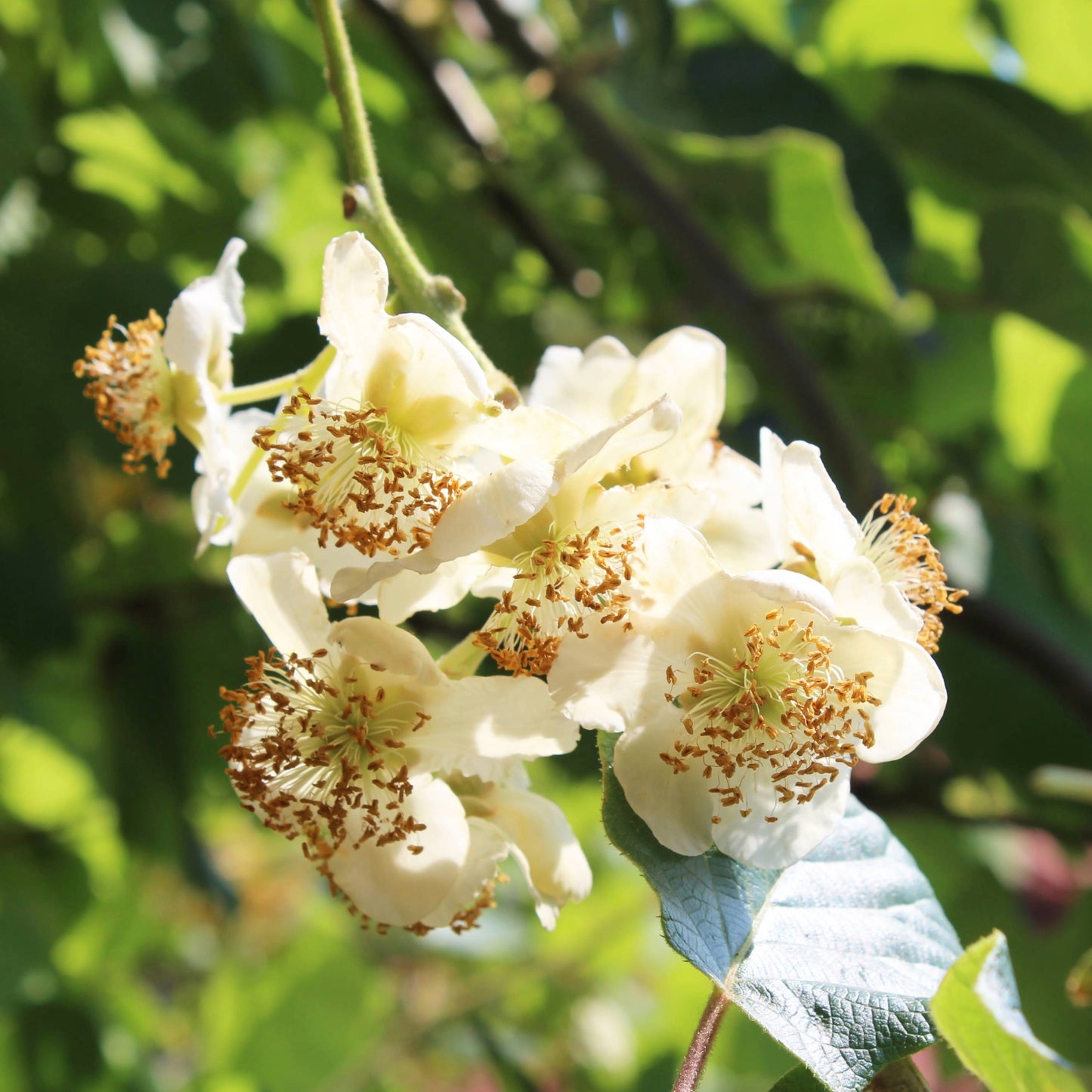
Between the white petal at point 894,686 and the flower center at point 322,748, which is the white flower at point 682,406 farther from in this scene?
the flower center at point 322,748

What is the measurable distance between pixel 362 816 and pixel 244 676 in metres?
0.86

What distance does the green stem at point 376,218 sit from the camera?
636 mm

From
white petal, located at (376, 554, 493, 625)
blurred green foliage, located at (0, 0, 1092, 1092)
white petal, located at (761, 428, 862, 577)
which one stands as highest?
white petal, located at (761, 428, 862, 577)

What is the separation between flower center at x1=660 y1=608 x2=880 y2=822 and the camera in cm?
59

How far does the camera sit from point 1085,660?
1484mm

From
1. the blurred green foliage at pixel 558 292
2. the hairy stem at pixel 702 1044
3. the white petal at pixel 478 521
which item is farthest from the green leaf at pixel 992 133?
the hairy stem at pixel 702 1044

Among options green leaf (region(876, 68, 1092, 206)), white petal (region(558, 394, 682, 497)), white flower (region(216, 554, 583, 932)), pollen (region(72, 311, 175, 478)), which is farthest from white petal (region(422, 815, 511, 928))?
green leaf (region(876, 68, 1092, 206))

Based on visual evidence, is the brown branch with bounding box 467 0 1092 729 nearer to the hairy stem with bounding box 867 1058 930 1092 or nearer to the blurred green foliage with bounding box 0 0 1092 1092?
the blurred green foliage with bounding box 0 0 1092 1092

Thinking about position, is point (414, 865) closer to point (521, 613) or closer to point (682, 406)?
point (521, 613)

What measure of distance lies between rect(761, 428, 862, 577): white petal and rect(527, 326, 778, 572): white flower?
2.4 inches

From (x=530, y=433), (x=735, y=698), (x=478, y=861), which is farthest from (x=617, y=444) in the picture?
(x=478, y=861)

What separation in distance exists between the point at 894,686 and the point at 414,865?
0.92 ft

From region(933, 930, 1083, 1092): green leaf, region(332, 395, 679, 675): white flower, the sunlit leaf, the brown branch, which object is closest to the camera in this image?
region(933, 930, 1083, 1092): green leaf

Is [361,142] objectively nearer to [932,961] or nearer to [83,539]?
[932,961]
